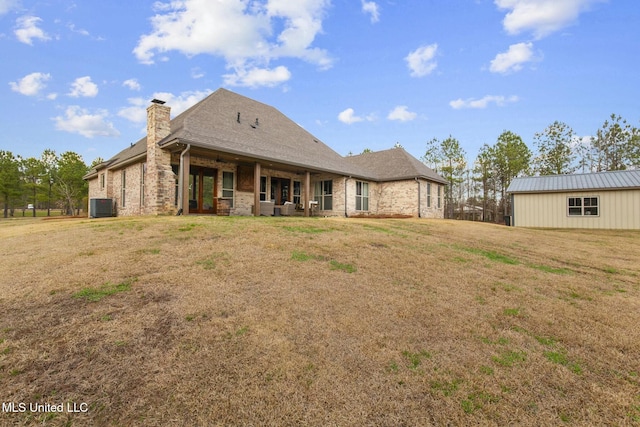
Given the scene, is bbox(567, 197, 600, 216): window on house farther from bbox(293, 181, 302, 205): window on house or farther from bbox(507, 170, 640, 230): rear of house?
bbox(293, 181, 302, 205): window on house

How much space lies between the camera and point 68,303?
3.71 metres

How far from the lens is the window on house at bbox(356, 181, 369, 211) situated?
18361mm

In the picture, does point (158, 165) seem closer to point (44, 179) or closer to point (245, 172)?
point (245, 172)

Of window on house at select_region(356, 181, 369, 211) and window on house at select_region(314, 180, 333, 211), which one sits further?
window on house at select_region(356, 181, 369, 211)

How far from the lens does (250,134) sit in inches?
567

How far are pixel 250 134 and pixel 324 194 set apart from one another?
6111 millimetres

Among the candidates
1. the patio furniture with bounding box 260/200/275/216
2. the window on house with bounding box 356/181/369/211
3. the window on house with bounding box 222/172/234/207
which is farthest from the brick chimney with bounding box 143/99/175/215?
the window on house with bounding box 356/181/369/211

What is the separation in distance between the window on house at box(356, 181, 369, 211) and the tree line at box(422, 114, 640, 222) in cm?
1727

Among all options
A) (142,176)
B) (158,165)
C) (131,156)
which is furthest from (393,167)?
(131,156)

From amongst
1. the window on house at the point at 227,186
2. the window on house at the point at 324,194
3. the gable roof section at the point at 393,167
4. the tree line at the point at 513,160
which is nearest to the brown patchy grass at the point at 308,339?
the window on house at the point at 227,186

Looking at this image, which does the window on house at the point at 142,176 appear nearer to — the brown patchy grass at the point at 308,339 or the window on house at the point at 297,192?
the brown patchy grass at the point at 308,339

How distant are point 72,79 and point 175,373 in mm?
22735

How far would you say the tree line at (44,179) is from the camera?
32156 mm

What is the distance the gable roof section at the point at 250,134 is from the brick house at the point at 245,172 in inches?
2.4
